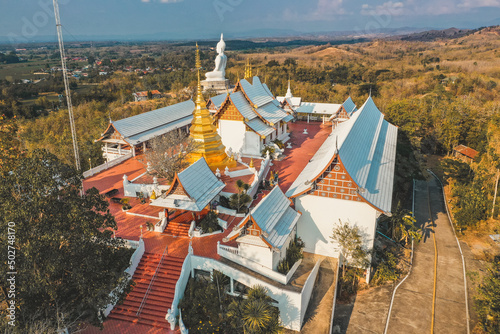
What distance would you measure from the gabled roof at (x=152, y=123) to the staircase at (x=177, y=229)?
12.5 metres

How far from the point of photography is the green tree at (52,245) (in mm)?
10164

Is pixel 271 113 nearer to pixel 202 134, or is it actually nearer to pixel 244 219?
pixel 202 134

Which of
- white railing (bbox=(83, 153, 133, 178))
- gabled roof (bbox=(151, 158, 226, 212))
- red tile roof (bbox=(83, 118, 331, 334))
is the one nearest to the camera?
Result: red tile roof (bbox=(83, 118, 331, 334))

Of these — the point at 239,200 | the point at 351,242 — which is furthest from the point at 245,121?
the point at 351,242

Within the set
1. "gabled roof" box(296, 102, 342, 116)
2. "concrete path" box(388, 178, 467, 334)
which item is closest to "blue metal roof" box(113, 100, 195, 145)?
"gabled roof" box(296, 102, 342, 116)

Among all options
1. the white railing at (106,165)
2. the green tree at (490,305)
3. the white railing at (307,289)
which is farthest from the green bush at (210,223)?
the green tree at (490,305)

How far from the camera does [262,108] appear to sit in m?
32.5

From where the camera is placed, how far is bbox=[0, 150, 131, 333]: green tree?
400 inches

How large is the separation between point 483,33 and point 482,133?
140m

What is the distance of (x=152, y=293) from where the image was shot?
1468 cm

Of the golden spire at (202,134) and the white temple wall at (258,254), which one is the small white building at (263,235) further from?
the golden spire at (202,134)

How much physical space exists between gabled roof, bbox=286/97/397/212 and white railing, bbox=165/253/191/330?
5998 mm

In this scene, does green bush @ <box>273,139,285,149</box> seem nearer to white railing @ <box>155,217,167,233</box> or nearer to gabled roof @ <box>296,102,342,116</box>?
gabled roof @ <box>296,102,342,116</box>

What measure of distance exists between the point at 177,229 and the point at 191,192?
7.55 feet
